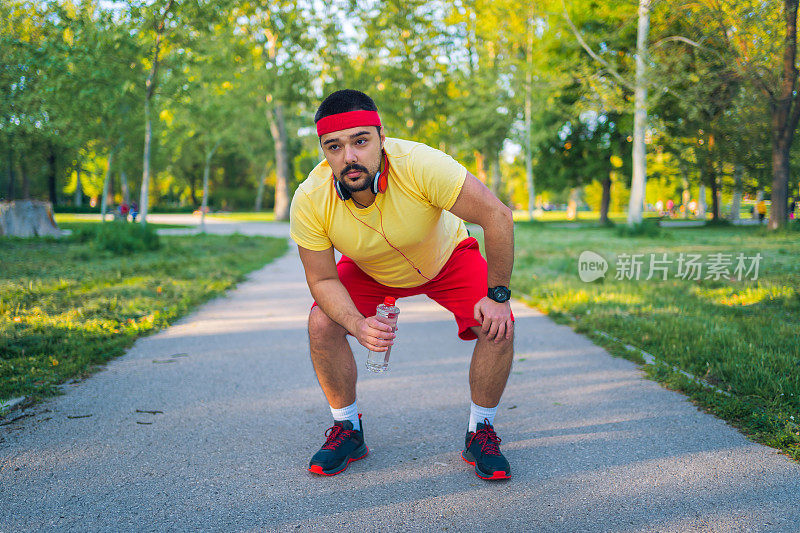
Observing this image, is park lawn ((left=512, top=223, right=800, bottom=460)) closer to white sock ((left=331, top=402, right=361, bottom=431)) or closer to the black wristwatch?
the black wristwatch

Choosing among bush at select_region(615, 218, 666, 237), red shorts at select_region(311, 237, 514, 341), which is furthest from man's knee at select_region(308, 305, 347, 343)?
bush at select_region(615, 218, 666, 237)

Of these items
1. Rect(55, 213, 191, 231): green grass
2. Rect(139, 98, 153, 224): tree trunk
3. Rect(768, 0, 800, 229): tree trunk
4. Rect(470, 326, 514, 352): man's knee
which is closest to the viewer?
Rect(470, 326, 514, 352): man's knee

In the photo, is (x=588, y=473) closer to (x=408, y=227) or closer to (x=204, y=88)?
(x=408, y=227)

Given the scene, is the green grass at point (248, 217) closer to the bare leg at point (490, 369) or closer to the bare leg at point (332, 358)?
the bare leg at point (332, 358)

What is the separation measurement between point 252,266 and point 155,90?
5.30 meters

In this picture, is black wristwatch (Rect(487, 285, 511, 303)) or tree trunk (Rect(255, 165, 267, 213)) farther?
tree trunk (Rect(255, 165, 267, 213))

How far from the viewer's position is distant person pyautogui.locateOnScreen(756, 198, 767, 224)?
730 cm

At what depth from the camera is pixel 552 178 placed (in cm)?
3188

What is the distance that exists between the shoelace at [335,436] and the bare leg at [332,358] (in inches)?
5.6

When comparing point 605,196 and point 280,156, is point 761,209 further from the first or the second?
point 280,156

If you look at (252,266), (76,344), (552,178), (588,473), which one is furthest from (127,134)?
(552,178)

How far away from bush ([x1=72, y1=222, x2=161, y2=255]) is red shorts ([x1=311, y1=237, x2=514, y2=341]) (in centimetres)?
1075

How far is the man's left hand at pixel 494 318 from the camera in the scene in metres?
2.82

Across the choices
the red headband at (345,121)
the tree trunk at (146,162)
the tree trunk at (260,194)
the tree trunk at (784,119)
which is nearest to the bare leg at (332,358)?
the red headband at (345,121)
